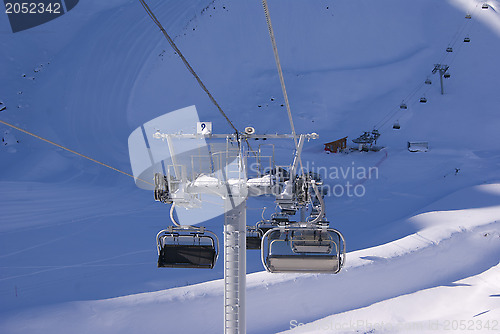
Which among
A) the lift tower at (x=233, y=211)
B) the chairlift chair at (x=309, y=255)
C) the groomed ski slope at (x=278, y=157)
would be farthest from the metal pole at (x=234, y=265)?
the groomed ski slope at (x=278, y=157)

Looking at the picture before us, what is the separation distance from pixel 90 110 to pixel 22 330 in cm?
3057

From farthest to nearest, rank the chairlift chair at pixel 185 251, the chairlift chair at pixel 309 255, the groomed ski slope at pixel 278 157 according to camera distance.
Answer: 1. the groomed ski slope at pixel 278 157
2. the chairlift chair at pixel 185 251
3. the chairlift chair at pixel 309 255

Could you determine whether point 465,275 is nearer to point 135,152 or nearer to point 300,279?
point 300,279

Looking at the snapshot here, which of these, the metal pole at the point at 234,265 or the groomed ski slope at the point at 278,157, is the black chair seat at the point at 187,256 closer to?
the metal pole at the point at 234,265

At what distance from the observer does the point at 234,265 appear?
7699 mm

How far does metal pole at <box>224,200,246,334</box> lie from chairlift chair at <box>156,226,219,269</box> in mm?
438

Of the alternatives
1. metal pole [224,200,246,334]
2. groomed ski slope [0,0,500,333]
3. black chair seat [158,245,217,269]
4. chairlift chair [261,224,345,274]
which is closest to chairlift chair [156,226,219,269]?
black chair seat [158,245,217,269]

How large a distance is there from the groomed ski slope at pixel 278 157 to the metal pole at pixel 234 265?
22.6 feet

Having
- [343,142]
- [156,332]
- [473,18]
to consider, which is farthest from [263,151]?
[473,18]

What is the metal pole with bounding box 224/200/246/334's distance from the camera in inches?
305

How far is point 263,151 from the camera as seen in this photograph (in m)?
32.2

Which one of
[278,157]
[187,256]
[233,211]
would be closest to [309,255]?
[233,211]

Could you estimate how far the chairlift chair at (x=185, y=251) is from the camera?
811 centimetres

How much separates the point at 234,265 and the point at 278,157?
896 inches
